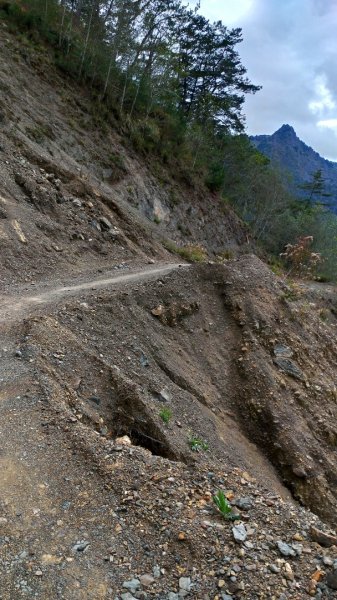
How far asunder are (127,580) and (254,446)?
7.26 m

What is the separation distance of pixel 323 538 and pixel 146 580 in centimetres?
213

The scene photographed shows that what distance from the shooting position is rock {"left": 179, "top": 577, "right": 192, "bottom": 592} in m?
4.07

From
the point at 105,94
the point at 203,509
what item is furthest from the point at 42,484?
the point at 105,94

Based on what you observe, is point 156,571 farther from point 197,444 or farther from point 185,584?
point 197,444

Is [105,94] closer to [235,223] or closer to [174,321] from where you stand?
[235,223]

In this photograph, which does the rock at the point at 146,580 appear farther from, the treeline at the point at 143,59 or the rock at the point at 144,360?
the treeline at the point at 143,59

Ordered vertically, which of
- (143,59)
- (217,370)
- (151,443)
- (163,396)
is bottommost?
(151,443)

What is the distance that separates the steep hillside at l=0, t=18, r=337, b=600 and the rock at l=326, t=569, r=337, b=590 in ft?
0.06

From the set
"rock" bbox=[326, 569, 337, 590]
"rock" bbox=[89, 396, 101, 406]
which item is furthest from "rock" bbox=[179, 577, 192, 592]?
"rock" bbox=[89, 396, 101, 406]

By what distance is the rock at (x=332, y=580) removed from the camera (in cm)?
416

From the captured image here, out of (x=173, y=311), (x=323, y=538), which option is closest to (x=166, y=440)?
(x=323, y=538)

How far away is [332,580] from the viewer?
13.8 feet

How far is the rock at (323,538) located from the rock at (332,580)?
1.69 feet

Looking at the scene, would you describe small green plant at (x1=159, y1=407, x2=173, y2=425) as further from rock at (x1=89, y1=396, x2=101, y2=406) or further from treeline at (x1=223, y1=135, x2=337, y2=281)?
treeline at (x1=223, y1=135, x2=337, y2=281)
